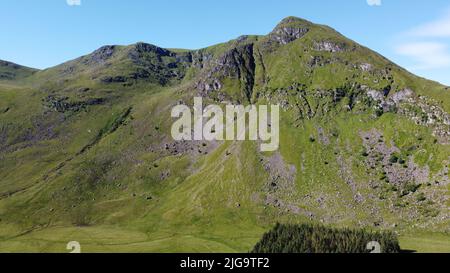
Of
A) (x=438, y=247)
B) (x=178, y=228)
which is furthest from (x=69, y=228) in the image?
(x=438, y=247)

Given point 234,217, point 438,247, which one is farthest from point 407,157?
point 234,217

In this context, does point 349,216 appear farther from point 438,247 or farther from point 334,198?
point 438,247

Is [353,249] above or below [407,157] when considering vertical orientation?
below

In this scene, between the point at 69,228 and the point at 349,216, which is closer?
the point at 349,216

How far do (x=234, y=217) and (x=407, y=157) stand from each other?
316 ft

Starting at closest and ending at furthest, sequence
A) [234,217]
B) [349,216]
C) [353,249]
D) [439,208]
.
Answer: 1. [353,249]
2. [439,208]
3. [349,216]
4. [234,217]

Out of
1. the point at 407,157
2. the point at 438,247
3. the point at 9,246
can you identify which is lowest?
the point at 9,246
